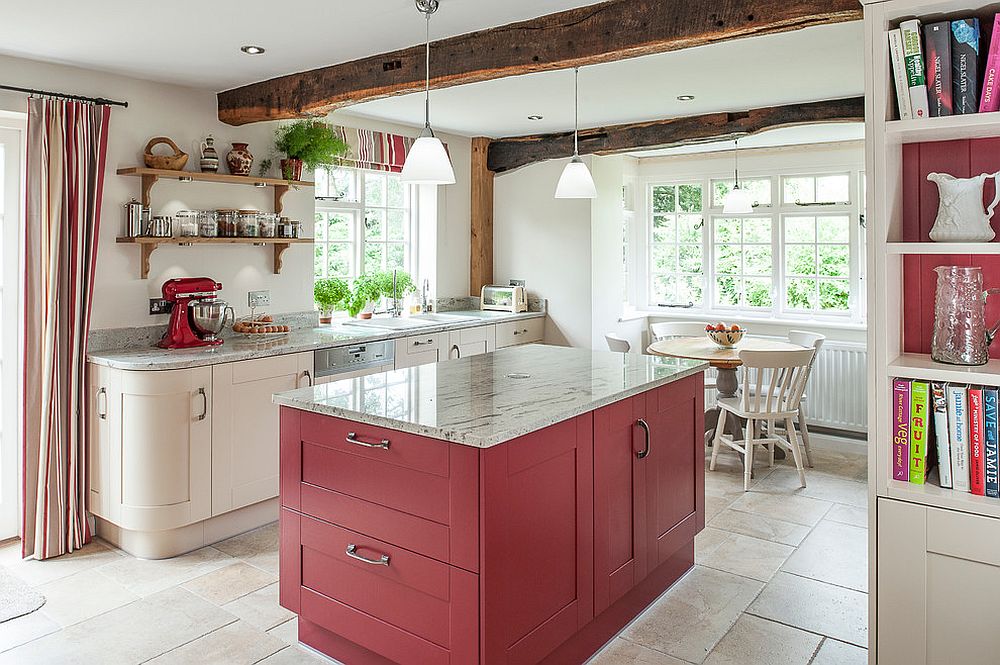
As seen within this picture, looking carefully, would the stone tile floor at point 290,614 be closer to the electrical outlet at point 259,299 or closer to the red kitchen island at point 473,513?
the red kitchen island at point 473,513

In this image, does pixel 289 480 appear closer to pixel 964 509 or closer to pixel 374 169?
pixel 964 509

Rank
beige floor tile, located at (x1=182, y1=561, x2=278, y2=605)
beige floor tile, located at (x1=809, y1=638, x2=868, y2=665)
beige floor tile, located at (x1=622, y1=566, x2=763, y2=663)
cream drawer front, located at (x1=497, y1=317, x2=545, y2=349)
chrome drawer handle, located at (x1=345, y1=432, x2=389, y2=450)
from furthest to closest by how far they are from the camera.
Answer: cream drawer front, located at (x1=497, y1=317, x2=545, y2=349)
beige floor tile, located at (x1=182, y1=561, x2=278, y2=605)
beige floor tile, located at (x1=622, y1=566, x2=763, y2=663)
beige floor tile, located at (x1=809, y1=638, x2=868, y2=665)
chrome drawer handle, located at (x1=345, y1=432, x2=389, y2=450)

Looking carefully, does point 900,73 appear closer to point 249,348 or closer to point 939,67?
point 939,67

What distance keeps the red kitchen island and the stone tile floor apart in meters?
0.22

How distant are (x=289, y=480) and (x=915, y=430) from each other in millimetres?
1973

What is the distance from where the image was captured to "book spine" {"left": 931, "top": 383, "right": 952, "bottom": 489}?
1.95 meters

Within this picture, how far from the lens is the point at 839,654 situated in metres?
2.61

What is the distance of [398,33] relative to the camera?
126 inches

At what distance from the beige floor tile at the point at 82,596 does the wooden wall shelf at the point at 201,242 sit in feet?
5.07

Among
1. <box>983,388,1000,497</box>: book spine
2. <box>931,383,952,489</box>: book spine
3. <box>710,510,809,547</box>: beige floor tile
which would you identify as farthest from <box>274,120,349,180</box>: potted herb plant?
<box>983,388,1000,497</box>: book spine

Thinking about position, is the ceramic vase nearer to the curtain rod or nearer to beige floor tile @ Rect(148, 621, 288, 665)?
the curtain rod

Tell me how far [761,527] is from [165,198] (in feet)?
11.9

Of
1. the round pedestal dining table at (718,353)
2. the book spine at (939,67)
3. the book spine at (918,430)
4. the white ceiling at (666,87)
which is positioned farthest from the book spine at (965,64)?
the round pedestal dining table at (718,353)

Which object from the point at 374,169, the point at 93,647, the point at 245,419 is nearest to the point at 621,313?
the point at 374,169
